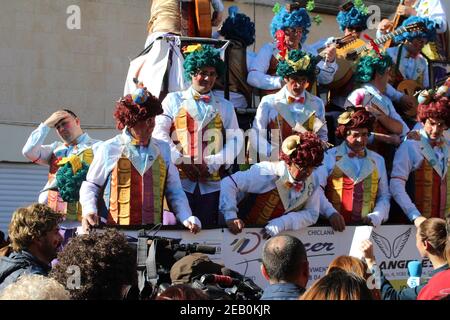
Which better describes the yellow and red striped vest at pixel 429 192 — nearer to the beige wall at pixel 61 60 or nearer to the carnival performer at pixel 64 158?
the carnival performer at pixel 64 158

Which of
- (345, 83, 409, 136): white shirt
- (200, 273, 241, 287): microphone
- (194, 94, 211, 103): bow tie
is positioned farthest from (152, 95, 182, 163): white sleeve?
(200, 273, 241, 287): microphone

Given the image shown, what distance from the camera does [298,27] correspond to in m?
7.43

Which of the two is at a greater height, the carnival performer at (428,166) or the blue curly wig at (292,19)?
the blue curly wig at (292,19)

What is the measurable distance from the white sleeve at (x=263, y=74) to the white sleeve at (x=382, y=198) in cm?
117

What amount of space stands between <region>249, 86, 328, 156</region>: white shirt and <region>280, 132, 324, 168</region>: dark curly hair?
0.82 metres

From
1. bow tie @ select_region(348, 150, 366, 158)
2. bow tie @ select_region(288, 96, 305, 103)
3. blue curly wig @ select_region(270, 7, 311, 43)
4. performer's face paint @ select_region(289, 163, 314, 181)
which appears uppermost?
blue curly wig @ select_region(270, 7, 311, 43)

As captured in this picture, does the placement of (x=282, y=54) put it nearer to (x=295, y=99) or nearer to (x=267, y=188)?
(x=295, y=99)

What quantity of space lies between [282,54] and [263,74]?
24 centimetres

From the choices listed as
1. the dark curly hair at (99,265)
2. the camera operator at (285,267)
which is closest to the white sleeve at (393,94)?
the camera operator at (285,267)

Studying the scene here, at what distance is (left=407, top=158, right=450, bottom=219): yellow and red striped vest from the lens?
6898 millimetres

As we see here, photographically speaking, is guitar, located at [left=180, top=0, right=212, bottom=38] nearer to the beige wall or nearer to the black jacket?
the black jacket

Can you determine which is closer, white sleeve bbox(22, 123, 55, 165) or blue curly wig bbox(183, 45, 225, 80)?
blue curly wig bbox(183, 45, 225, 80)

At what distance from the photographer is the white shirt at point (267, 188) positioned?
19.6ft

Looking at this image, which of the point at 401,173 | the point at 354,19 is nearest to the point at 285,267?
the point at 401,173
